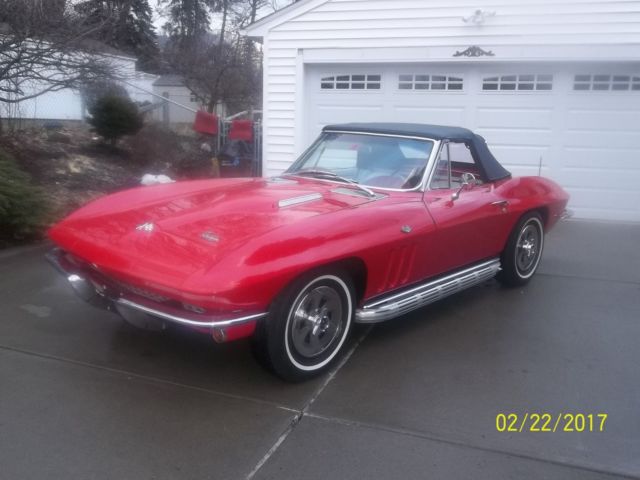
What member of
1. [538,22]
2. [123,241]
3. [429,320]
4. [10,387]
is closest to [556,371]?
[429,320]

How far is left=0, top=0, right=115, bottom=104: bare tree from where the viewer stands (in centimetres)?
823

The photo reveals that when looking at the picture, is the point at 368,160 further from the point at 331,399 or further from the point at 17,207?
the point at 17,207

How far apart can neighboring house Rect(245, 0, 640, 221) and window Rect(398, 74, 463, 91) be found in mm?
15

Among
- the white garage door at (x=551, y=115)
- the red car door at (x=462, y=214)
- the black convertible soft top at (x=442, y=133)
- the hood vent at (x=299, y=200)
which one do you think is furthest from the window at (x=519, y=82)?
the hood vent at (x=299, y=200)

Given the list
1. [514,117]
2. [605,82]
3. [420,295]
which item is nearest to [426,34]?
[514,117]

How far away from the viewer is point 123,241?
11.6 ft

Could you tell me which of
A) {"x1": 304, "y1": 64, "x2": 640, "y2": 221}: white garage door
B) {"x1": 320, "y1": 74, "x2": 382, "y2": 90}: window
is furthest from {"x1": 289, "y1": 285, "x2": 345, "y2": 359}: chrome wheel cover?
{"x1": 320, "y1": 74, "x2": 382, "y2": 90}: window

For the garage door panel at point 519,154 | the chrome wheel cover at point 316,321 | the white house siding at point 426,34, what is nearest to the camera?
the chrome wheel cover at point 316,321

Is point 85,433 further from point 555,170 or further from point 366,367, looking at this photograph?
point 555,170

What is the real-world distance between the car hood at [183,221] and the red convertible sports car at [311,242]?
1 cm

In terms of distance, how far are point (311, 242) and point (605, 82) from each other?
7.18 meters

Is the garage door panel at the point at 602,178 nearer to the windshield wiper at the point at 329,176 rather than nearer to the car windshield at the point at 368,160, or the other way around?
the car windshield at the point at 368,160

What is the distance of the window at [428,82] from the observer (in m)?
9.47

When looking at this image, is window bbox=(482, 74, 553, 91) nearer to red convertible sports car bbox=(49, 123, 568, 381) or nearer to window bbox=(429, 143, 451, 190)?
red convertible sports car bbox=(49, 123, 568, 381)
